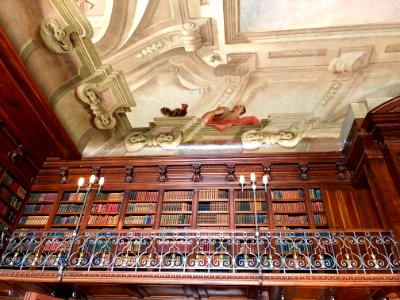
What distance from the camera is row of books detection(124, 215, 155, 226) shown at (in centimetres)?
503

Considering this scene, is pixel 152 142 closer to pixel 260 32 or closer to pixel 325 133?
pixel 260 32

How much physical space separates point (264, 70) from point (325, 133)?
5.25ft

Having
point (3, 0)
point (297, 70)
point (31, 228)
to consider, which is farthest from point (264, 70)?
point (31, 228)

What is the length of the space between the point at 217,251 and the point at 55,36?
3.60 m

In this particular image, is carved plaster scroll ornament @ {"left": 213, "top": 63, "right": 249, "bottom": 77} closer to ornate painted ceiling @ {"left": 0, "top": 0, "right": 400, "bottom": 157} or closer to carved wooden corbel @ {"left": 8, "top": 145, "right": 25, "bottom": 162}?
ornate painted ceiling @ {"left": 0, "top": 0, "right": 400, "bottom": 157}

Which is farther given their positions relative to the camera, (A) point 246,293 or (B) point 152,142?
(B) point 152,142

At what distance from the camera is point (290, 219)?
4.86 m

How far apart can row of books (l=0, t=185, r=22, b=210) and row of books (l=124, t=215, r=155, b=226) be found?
→ 178cm

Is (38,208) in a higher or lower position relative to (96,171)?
lower

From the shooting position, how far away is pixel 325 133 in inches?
226

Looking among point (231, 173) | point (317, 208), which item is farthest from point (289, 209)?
point (231, 173)

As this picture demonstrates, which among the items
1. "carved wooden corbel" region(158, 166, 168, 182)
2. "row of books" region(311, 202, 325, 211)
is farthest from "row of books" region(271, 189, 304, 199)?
"carved wooden corbel" region(158, 166, 168, 182)

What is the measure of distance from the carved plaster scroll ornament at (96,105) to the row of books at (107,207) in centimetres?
139

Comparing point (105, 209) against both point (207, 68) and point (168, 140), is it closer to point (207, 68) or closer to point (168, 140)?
point (168, 140)
